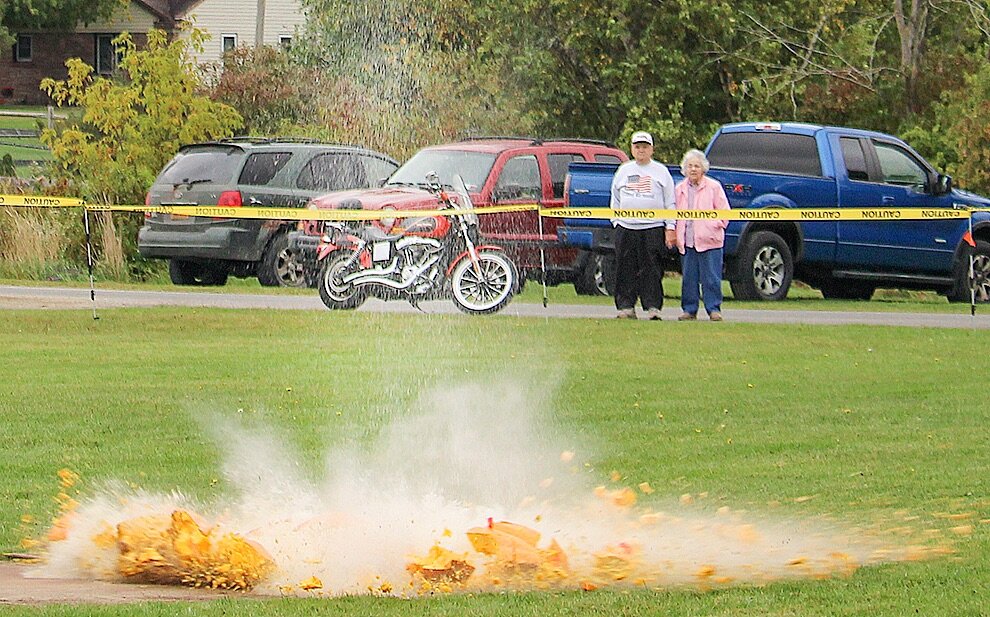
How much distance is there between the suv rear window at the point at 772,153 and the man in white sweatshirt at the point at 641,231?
3.63 metres

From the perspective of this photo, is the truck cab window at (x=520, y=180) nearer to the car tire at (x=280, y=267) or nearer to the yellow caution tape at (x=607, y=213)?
the yellow caution tape at (x=607, y=213)

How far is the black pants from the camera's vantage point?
17578 millimetres

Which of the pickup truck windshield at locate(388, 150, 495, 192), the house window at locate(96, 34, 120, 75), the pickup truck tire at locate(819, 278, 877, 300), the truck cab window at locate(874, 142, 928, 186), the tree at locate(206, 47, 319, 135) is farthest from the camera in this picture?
the house window at locate(96, 34, 120, 75)

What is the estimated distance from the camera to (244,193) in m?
21.4

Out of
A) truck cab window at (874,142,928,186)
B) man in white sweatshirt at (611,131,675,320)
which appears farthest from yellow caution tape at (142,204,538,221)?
truck cab window at (874,142,928,186)

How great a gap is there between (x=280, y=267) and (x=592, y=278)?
3.76 m

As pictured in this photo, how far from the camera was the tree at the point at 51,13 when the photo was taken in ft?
246

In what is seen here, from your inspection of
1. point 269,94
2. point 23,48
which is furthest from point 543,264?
point 23,48

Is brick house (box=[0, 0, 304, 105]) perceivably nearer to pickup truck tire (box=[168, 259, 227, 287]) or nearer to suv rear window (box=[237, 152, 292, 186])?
pickup truck tire (box=[168, 259, 227, 287])

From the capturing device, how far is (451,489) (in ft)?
27.9

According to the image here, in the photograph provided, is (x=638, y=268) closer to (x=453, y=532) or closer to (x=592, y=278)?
(x=592, y=278)

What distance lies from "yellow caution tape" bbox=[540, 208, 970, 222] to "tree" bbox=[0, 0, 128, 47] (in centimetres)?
5876

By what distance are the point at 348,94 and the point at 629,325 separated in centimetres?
1681

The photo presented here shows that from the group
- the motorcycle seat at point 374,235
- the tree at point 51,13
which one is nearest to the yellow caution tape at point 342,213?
the motorcycle seat at point 374,235
